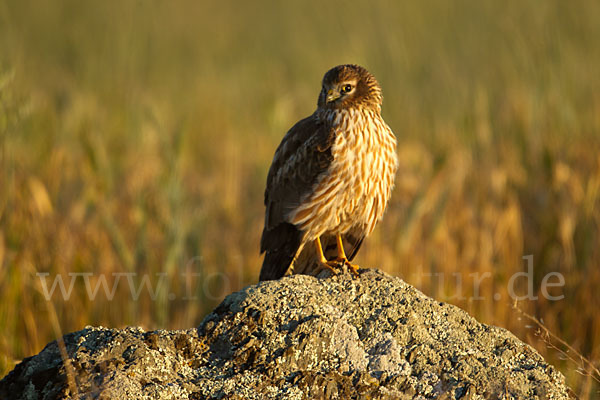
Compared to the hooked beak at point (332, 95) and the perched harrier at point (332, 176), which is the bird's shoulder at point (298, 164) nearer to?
the perched harrier at point (332, 176)

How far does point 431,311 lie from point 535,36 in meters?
3.92

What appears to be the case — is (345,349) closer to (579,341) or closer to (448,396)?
(448,396)

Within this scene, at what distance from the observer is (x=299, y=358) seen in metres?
2.40

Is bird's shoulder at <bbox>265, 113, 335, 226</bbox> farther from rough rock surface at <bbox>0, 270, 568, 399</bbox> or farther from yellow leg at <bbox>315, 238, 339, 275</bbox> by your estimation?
rough rock surface at <bbox>0, 270, 568, 399</bbox>

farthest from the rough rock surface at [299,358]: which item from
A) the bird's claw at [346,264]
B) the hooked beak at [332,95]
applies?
the hooked beak at [332,95]

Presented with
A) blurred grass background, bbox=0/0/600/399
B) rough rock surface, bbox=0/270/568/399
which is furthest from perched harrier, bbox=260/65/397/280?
rough rock surface, bbox=0/270/568/399

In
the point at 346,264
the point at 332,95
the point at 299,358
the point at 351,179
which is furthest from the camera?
the point at 332,95

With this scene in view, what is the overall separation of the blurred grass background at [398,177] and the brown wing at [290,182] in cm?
76

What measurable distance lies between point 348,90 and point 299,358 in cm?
206

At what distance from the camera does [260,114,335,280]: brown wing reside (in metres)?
3.99

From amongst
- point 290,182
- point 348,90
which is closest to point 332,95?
point 348,90

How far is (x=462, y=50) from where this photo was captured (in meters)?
7.00

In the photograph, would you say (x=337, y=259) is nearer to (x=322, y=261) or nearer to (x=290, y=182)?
(x=322, y=261)

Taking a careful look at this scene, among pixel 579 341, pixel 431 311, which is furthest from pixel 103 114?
pixel 431 311
